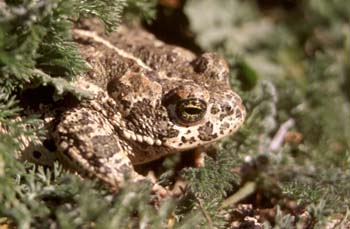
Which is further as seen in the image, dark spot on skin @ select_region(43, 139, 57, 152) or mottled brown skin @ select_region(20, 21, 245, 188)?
dark spot on skin @ select_region(43, 139, 57, 152)

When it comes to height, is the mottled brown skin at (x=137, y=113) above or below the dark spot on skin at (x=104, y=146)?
above

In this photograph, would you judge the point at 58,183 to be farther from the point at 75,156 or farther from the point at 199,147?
the point at 199,147

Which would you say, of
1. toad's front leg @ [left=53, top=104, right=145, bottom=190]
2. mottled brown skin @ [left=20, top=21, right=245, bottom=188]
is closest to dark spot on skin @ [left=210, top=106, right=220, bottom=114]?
mottled brown skin @ [left=20, top=21, right=245, bottom=188]

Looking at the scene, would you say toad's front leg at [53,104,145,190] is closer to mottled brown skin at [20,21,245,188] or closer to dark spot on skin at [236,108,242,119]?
mottled brown skin at [20,21,245,188]

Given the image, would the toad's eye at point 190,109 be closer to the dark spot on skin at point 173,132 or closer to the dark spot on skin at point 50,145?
the dark spot on skin at point 173,132

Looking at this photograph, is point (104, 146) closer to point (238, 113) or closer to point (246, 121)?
point (238, 113)

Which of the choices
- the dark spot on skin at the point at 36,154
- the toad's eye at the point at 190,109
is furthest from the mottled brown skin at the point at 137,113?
the dark spot on skin at the point at 36,154
